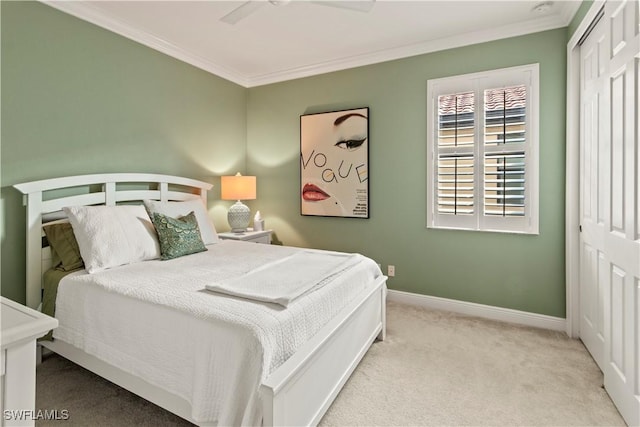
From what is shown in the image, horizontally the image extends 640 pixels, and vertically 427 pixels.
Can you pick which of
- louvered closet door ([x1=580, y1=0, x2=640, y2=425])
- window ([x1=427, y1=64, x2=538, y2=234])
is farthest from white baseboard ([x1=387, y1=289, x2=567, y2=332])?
window ([x1=427, y1=64, x2=538, y2=234])

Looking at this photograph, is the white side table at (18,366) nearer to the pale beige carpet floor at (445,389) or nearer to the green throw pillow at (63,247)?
the pale beige carpet floor at (445,389)

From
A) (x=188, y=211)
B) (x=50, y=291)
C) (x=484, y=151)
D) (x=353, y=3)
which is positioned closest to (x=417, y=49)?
(x=484, y=151)

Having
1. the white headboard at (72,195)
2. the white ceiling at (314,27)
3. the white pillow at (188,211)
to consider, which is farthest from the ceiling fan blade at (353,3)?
the white headboard at (72,195)

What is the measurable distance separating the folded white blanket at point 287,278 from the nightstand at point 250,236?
3.98 ft

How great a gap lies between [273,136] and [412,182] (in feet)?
6.12

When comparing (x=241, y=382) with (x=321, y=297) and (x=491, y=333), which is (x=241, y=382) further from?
(x=491, y=333)

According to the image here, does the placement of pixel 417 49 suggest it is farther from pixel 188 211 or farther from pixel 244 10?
pixel 188 211

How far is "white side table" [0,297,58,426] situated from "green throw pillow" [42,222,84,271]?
5.11ft

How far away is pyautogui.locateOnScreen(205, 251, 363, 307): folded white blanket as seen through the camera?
1.74 metres

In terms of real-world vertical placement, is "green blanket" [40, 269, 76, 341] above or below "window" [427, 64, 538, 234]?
below

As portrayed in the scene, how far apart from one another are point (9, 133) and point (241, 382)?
7.88 ft

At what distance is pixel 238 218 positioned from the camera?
3914mm

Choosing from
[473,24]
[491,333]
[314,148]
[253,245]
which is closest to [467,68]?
[473,24]

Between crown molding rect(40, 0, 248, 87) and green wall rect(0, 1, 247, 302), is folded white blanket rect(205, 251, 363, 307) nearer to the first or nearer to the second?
green wall rect(0, 1, 247, 302)
